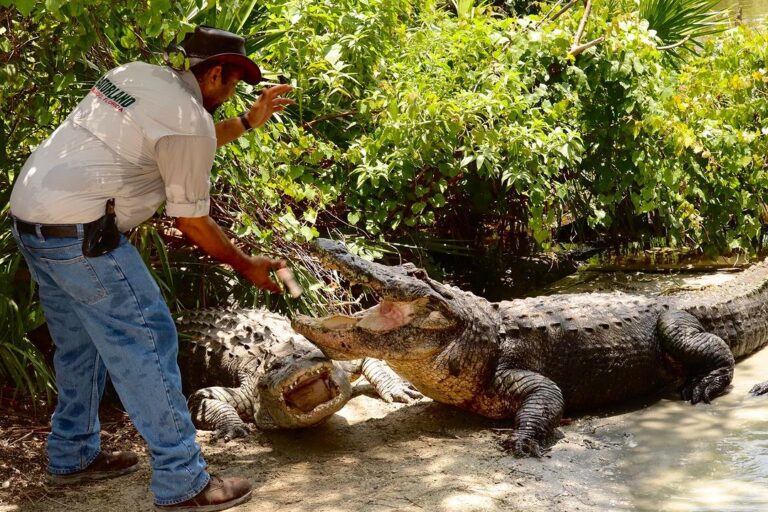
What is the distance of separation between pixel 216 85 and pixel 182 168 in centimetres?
52

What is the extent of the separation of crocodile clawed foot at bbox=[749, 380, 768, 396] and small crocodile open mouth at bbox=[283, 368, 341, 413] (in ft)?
7.90

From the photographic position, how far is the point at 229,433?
189 inches

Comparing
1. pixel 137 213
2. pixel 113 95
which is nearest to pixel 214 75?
pixel 113 95

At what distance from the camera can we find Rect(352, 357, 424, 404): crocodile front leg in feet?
17.8

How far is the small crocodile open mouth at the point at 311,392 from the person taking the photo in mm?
4637

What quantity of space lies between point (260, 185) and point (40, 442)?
6.28 ft

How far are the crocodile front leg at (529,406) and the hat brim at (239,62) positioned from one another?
218 cm

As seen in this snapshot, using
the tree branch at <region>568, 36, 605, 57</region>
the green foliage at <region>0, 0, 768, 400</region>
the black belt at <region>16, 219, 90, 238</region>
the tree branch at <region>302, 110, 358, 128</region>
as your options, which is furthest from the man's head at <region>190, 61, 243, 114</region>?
the tree branch at <region>568, 36, 605, 57</region>

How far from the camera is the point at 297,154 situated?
18.7 ft

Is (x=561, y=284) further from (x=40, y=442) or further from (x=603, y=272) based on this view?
(x=40, y=442)

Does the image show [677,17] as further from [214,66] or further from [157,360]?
[157,360]

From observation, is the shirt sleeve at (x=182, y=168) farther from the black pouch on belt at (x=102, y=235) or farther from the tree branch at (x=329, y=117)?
the tree branch at (x=329, y=117)

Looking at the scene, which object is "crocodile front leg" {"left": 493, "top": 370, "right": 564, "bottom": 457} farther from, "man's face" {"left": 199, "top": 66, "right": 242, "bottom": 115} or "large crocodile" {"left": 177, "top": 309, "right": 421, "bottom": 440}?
"man's face" {"left": 199, "top": 66, "right": 242, "bottom": 115}

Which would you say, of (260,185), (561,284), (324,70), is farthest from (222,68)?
(561,284)
